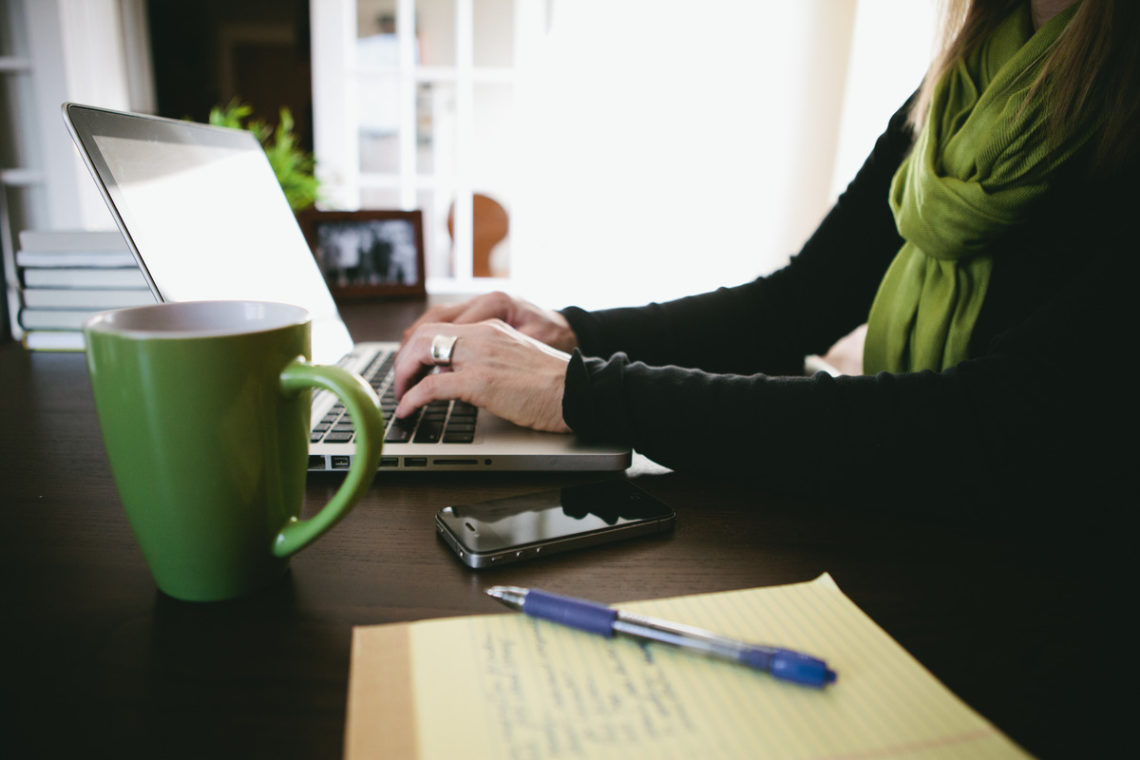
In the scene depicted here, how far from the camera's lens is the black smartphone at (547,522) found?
0.43 meters

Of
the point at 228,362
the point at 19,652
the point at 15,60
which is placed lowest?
the point at 19,652

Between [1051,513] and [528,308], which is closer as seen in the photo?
[1051,513]

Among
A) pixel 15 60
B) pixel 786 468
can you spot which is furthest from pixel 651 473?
pixel 15 60

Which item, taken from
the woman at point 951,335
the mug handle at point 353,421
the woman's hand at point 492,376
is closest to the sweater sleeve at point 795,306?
the woman at point 951,335

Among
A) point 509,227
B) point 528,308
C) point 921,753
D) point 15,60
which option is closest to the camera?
point 921,753

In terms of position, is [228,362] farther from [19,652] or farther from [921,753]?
[921,753]

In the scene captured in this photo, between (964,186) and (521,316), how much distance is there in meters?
0.50

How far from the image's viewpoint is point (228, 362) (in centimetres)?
34

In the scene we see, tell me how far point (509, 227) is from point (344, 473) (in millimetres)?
2531

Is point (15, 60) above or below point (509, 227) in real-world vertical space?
above

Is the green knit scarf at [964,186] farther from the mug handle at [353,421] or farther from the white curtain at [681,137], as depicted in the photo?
the white curtain at [681,137]

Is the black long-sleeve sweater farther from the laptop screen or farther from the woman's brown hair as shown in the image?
the laptop screen

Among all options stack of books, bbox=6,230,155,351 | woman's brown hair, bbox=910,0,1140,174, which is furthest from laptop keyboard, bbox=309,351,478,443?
woman's brown hair, bbox=910,0,1140,174

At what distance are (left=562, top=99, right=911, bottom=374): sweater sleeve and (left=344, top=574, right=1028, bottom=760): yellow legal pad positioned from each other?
0.59 metres
